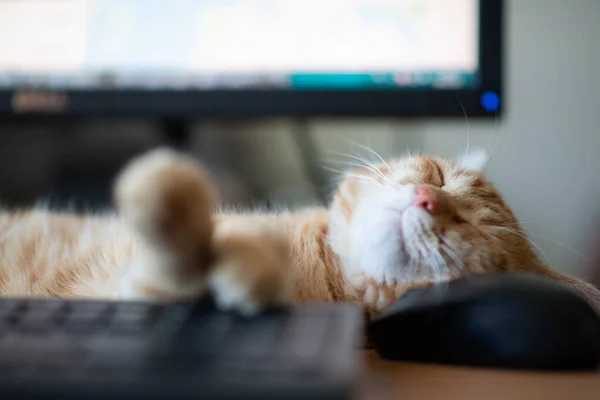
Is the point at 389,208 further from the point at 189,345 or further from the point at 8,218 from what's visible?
the point at 8,218

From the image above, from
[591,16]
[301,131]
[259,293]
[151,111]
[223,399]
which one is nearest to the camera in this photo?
[223,399]

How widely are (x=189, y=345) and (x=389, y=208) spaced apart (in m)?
0.41

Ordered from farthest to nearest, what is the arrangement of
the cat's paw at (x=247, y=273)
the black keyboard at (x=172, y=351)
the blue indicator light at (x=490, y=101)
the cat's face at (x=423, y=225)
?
the blue indicator light at (x=490, y=101) → the cat's face at (x=423, y=225) → the cat's paw at (x=247, y=273) → the black keyboard at (x=172, y=351)

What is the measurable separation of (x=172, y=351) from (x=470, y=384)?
0.21 meters

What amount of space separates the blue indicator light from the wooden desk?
0.49m

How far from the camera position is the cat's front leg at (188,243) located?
385 mm

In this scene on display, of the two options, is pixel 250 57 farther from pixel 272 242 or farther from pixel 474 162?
pixel 272 242

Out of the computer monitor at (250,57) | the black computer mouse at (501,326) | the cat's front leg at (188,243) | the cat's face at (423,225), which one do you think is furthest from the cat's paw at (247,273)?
the computer monitor at (250,57)

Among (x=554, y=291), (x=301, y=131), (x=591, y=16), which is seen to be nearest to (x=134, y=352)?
(x=554, y=291)

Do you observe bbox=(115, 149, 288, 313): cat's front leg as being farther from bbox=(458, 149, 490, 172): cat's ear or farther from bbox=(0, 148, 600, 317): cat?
bbox=(458, 149, 490, 172): cat's ear

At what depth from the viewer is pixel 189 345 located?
40cm

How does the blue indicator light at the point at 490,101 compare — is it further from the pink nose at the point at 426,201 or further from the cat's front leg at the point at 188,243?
the cat's front leg at the point at 188,243

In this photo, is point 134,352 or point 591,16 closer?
point 134,352

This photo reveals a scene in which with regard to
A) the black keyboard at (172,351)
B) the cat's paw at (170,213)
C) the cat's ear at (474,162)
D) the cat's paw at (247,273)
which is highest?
the cat's ear at (474,162)
